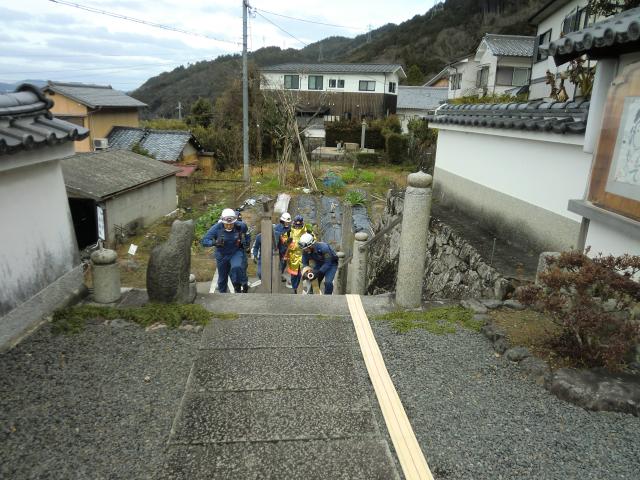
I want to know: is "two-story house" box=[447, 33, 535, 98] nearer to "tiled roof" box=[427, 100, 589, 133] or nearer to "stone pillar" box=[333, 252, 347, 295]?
"tiled roof" box=[427, 100, 589, 133]

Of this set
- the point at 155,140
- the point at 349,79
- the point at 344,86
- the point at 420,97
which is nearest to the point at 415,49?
the point at 420,97

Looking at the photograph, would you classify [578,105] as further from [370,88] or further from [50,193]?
[370,88]

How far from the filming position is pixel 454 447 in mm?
3102

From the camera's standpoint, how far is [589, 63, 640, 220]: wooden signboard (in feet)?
13.9

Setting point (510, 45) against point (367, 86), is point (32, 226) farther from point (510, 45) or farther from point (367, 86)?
point (367, 86)

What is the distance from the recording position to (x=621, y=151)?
14.4 feet

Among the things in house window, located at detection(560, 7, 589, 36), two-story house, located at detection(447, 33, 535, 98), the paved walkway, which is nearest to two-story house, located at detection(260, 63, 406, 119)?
two-story house, located at detection(447, 33, 535, 98)

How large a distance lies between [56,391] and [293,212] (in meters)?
14.6

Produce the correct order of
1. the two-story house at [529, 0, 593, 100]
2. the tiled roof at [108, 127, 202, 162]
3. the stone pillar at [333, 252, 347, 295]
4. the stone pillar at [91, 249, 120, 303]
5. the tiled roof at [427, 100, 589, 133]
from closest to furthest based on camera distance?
the stone pillar at [91, 249, 120, 303] → the tiled roof at [427, 100, 589, 133] → the stone pillar at [333, 252, 347, 295] → the two-story house at [529, 0, 593, 100] → the tiled roof at [108, 127, 202, 162]

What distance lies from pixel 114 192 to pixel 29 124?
31.8 ft

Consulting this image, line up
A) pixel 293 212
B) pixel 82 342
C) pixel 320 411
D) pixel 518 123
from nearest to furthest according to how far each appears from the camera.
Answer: pixel 320 411 → pixel 82 342 → pixel 518 123 → pixel 293 212

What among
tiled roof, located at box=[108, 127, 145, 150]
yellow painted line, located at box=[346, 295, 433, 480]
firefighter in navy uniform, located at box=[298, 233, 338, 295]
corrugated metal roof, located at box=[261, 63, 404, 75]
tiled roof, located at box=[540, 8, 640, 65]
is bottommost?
firefighter in navy uniform, located at box=[298, 233, 338, 295]

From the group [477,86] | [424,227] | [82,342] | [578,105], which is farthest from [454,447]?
[477,86]

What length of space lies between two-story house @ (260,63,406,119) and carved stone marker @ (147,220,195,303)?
34.5 metres
